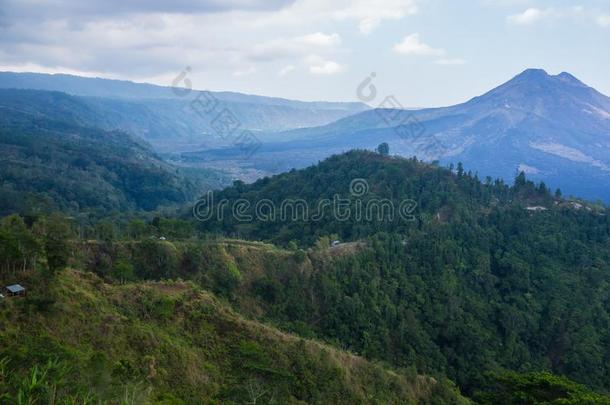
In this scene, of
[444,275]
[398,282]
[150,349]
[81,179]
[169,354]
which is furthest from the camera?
Answer: [81,179]

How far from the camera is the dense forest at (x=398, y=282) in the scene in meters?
21.6

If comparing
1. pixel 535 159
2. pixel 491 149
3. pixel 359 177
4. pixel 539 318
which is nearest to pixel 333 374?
pixel 539 318

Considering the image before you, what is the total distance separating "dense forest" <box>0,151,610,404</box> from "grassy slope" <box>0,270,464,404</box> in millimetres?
131

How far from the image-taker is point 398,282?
37625 millimetres

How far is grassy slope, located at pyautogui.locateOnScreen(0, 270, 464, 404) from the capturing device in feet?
51.3

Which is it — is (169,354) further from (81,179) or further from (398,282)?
(81,179)

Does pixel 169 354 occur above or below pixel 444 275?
above

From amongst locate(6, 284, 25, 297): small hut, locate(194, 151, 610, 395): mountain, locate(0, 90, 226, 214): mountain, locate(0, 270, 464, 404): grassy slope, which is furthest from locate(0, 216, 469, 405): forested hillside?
locate(0, 90, 226, 214): mountain

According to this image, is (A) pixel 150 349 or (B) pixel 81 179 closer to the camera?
(A) pixel 150 349

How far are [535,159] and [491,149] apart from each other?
60.4 feet

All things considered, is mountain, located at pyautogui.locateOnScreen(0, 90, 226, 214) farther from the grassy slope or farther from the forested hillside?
the grassy slope

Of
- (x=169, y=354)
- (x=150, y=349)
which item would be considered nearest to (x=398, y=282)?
(x=169, y=354)

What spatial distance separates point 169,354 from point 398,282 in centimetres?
2117

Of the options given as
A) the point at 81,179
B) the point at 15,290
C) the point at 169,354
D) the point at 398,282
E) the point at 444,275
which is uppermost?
the point at 15,290
